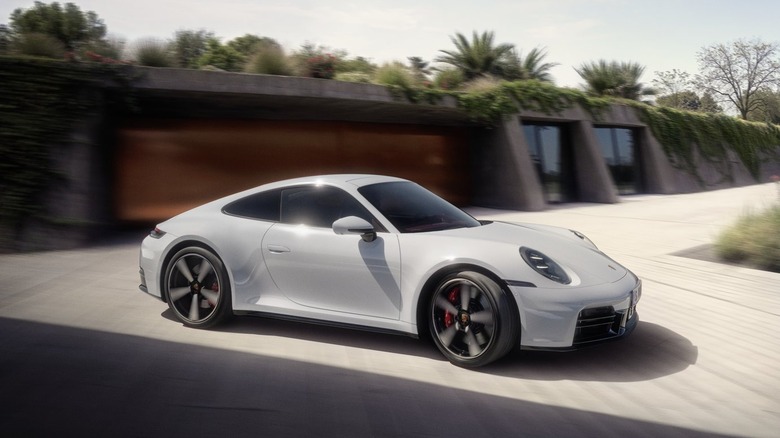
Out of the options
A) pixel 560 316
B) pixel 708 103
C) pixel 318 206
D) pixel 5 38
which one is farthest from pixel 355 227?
pixel 708 103

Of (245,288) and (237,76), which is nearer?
(245,288)

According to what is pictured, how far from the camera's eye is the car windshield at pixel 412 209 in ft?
16.8

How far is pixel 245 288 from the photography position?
17.7 ft

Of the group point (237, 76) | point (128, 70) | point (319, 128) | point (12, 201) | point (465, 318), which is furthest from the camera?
point (319, 128)

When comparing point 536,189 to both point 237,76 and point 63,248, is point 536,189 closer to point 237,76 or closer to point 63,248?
point 237,76

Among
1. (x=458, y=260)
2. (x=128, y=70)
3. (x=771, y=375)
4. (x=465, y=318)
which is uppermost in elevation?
(x=128, y=70)

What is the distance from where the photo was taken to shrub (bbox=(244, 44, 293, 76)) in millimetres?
13812

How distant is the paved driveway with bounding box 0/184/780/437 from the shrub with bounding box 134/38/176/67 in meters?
6.72

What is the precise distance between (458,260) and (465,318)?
1.27 ft

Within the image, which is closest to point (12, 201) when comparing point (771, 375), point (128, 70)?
point (128, 70)

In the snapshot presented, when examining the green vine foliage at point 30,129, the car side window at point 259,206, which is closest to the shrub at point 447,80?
the green vine foliage at point 30,129

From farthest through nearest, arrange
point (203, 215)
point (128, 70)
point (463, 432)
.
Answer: point (128, 70) → point (203, 215) → point (463, 432)

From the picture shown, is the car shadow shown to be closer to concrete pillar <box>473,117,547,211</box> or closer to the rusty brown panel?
the rusty brown panel

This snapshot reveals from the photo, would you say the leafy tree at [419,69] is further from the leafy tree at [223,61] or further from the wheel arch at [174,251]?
the wheel arch at [174,251]
